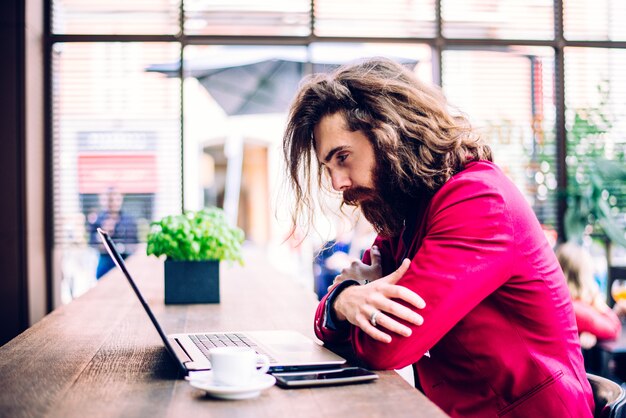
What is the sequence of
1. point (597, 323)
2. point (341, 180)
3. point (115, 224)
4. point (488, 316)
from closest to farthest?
point (488, 316)
point (341, 180)
point (597, 323)
point (115, 224)

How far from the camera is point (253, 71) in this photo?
5.28m

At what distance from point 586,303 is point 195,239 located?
2.22 m

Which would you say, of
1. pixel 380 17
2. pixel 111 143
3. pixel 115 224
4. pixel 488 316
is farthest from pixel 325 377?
pixel 380 17

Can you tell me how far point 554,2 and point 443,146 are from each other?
3.98 metres


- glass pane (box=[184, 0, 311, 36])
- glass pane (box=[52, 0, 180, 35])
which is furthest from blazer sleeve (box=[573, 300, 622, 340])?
glass pane (box=[52, 0, 180, 35])

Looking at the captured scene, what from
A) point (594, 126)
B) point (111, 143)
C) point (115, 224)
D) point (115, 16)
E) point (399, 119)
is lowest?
point (115, 224)

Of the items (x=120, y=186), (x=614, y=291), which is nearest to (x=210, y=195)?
(x=120, y=186)

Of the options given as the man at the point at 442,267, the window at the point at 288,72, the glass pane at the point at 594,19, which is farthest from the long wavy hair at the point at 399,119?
the glass pane at the point at 594,19

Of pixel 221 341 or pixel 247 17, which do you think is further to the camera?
pixel 247 17

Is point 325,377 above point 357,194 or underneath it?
underneath

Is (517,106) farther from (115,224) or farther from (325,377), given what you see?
(325,377)

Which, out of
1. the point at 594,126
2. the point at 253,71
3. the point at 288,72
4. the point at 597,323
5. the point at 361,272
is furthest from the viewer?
the point at 253,71

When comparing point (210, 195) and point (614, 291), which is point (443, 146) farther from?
point (210, 195)

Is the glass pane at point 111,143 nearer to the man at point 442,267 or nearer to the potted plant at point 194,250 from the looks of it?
the potted plant at point 194,250
